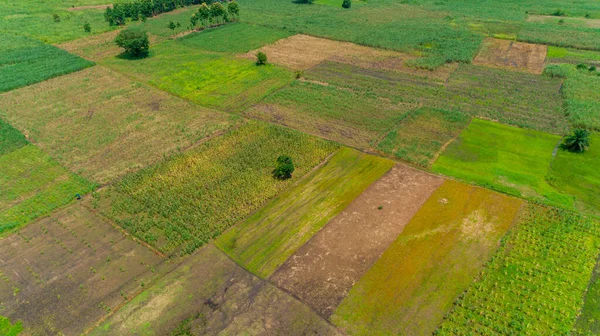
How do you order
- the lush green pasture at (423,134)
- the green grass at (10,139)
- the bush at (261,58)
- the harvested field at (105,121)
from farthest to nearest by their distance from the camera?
the bush at (261,58) < the green grass at (10,139) < the harvested field at (105,121) < the lush green pasture at (423,134)

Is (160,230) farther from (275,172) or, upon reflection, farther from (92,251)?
(275,172)

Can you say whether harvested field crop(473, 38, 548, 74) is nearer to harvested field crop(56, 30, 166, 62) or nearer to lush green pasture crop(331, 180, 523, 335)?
lush green pasture crop(331, 180, 523, 335)

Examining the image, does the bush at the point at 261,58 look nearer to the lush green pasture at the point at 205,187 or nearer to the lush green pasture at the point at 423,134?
the lush green pasture at the point at 205,187

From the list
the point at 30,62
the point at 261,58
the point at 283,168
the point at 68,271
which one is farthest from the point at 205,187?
the point at 30,62

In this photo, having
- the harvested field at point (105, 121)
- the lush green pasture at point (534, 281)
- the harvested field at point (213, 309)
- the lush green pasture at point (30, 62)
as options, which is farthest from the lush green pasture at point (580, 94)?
the lush green pasture at point (30, 62)

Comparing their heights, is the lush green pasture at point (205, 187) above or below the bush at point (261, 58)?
below

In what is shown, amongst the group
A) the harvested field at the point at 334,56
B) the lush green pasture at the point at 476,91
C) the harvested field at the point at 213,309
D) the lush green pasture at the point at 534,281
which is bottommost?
the harvested field at the point at 213,309

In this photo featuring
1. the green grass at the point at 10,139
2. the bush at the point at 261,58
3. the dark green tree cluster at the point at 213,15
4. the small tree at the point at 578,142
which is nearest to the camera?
the small tree at the point at 578,142
